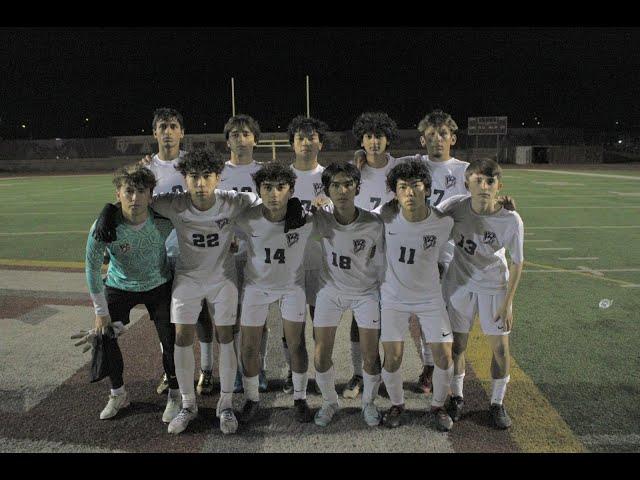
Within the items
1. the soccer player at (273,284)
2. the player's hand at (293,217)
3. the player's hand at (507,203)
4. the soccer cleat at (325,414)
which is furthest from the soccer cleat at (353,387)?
the player's hand at (507,203)

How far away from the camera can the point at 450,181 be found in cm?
403

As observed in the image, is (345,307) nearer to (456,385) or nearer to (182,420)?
(456,385)

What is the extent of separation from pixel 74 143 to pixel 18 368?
40.3 meters

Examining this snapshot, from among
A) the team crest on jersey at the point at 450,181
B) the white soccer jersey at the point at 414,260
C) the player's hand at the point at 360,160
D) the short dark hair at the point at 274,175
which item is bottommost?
the white soccer jersey at the point at 414,260

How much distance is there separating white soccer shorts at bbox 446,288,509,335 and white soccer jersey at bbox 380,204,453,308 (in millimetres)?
184

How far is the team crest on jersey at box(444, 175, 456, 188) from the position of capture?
4.02 meters

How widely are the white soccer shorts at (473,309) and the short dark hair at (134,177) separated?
216 centimetres

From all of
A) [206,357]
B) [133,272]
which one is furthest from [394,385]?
[133,272]

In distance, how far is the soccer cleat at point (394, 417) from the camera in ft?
10.5

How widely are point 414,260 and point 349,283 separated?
1.47ft

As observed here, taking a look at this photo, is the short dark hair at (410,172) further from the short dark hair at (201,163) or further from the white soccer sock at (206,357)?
the white soccer sock at (206,357)

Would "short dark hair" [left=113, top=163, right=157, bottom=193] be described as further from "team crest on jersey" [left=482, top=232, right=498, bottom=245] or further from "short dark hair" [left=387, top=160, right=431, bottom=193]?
"team crest on jersey" [left=482, top=232, right=498, bottom=245]

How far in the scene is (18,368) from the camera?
4.05 meters

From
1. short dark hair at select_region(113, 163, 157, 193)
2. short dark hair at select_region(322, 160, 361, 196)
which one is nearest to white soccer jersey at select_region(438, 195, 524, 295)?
short dark hair at select_region(322, 160, 361, 196)
